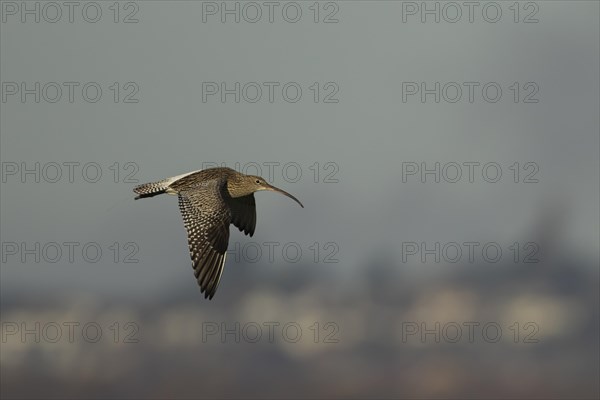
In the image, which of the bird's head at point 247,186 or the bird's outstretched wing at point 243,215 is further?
the bird's outstretched wing at point 243,215

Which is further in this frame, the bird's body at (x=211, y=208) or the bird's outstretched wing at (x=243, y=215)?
the bird's outstretched wing at (x=243, y=215)

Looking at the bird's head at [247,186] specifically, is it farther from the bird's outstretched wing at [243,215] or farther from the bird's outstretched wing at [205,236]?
the bird's outstretched wing at [205,236]

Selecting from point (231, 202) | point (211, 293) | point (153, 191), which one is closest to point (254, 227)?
point (231, 202)

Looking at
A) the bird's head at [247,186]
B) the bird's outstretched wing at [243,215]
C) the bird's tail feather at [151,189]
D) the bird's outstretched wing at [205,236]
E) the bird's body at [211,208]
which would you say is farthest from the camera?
the bird's outstretched wing at [243,215]

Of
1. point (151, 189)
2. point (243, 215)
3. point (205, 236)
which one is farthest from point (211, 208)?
point (243, 215)

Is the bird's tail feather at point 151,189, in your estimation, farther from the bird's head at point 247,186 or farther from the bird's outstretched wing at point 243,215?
the bird's outstretched wing at point 243,215

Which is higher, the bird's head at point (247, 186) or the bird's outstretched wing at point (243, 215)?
the bird's head at point (247, 186)

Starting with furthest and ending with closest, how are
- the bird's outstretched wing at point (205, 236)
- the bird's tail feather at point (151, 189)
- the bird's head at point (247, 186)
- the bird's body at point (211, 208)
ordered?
the bird's head at point (247, 186) < the bird's tail feather at point (151, 189) < the bird's body at point (211, 208) < the bird's outstretched wing at point (205, 236)

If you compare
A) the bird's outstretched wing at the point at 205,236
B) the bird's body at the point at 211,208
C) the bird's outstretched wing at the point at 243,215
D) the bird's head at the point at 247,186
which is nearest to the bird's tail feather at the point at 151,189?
the bird's body at the point at 211,208

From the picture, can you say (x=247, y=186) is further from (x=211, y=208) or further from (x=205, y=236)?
(x=205, y=236)
